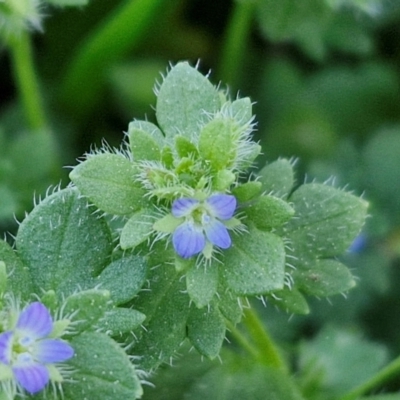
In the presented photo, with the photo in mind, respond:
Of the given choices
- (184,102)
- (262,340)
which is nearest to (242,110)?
(184,102)

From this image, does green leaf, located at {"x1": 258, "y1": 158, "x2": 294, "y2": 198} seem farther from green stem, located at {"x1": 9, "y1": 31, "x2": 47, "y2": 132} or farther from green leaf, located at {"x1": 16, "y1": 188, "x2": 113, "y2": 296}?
green stem, located at {"x1": 9, "y1": 31, "x2": 47, "y2": 132}

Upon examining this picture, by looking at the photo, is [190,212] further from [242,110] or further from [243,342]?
[243,342]

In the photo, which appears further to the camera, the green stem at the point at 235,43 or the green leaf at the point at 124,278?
the green stem at the point at 235,43

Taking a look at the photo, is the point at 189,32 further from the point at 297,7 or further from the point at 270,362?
the point at 270,362

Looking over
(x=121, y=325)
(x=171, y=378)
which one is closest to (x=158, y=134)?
(x=121, y=325)

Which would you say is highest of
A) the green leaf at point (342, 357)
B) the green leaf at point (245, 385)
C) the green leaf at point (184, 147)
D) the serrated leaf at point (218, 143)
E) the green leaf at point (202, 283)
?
the serrated leaf at point (218, 143)

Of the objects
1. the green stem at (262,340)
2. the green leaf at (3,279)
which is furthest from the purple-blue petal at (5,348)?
the green stem at (262,340)

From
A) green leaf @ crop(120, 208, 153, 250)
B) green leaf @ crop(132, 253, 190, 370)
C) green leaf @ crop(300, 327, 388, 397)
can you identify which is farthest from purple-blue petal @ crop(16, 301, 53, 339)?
green leaf @ crop(300, 327, 388, 397)

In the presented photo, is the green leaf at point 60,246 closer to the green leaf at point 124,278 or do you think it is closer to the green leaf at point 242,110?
the green leaf at point 124,278
